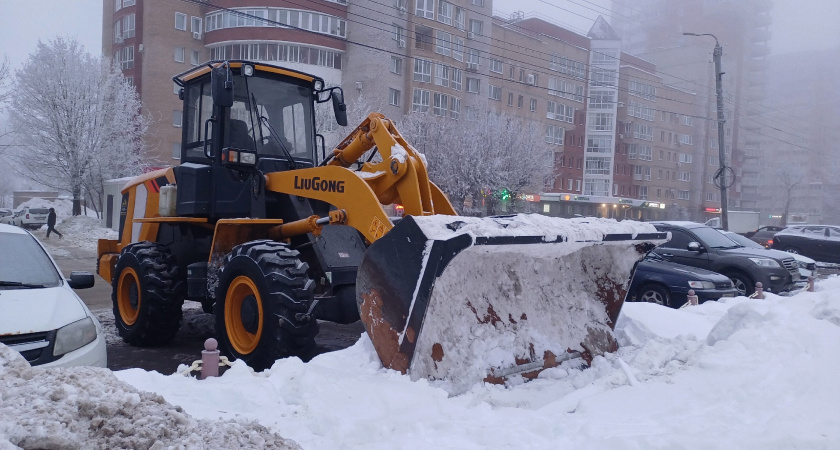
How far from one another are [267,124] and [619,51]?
184ft

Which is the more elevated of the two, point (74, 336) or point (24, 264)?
point (24, 264)

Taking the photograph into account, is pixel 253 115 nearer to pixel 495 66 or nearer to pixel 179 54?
pixel 179 54

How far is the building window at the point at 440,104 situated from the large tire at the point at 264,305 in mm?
39719

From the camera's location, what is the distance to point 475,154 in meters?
33.7

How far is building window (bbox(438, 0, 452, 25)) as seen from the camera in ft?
150

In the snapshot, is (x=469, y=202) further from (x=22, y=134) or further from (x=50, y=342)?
(x=50, y=342)

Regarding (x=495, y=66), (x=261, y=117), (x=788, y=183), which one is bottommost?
(x=261, y=117)

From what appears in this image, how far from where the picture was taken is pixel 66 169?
33156 millimetres

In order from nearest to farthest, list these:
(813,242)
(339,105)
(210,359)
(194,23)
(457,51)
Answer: (210,359) → (339,105) → (813,242) → (194,23) → (457,51)

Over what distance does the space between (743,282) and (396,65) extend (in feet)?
114

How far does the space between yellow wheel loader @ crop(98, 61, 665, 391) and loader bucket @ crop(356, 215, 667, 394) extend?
1 cm

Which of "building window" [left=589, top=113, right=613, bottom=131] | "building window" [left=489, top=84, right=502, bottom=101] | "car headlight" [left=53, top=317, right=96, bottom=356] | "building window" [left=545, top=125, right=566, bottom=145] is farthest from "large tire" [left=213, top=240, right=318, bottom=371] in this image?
"building window" [left=589, top=113, right=613, bottom=131]

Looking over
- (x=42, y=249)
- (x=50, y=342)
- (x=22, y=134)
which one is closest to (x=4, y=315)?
(x=50, y=342)

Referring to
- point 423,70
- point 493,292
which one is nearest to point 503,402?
point 493,292
